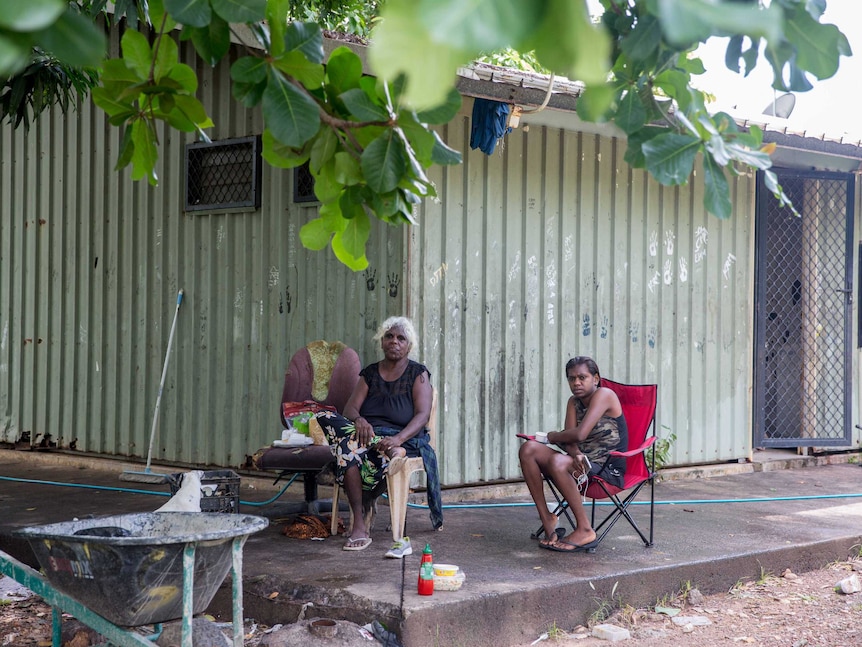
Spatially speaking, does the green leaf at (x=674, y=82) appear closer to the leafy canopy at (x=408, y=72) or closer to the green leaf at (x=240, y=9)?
the leafy canopy at (x=408, y=72)

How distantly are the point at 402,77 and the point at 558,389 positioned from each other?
5.37 meters

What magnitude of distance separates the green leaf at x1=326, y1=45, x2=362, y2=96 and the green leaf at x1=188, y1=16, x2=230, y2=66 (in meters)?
0.28

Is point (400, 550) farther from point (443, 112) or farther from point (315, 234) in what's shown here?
point (443, 112)

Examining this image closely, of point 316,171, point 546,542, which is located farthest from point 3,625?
point 316,171

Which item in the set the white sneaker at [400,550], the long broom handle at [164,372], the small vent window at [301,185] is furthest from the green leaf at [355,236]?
the long broom handle at [164,372]

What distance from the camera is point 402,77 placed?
Answer: 2211mm

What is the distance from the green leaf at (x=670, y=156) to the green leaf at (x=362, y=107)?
0.73m

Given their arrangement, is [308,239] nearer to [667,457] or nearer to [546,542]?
[546,542]

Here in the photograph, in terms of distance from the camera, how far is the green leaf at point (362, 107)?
97.7 inches

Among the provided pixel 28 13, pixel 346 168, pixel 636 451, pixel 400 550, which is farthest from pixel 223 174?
pixel 28 13

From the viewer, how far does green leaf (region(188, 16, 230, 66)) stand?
2.47 metres

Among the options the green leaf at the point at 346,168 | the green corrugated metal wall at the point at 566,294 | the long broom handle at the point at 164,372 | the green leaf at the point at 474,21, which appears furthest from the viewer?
the long broom handle at the point at 164,372

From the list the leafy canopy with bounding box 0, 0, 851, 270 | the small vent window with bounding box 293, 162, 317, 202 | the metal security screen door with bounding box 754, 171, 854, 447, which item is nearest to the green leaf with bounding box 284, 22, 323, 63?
the leafy canopy with bounding box 0, 0, 851, 270

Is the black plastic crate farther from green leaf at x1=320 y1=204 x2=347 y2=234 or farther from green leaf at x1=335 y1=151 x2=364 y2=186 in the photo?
green leaf at x1=335 y1=151 x2=364 y2=186
